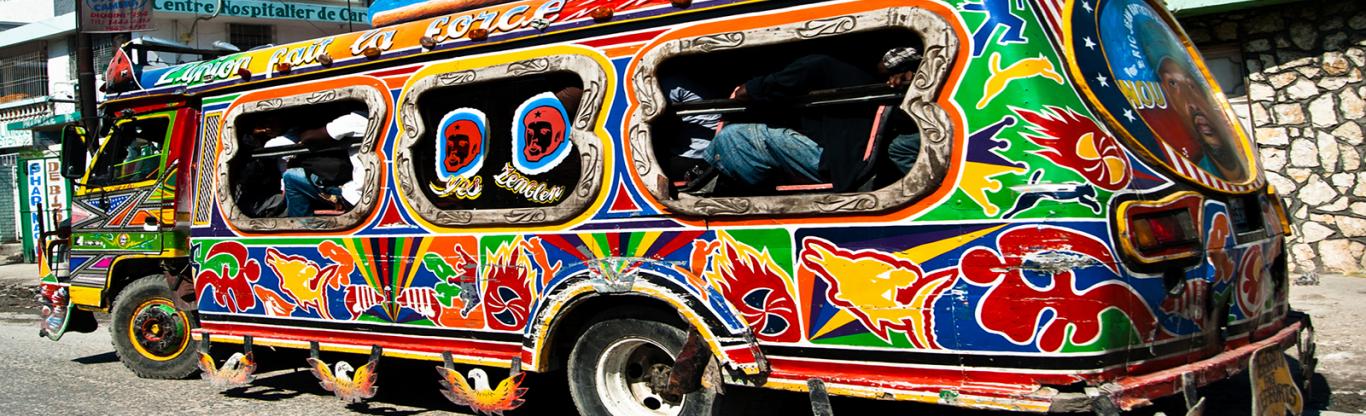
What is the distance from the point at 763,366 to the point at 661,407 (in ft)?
2.50

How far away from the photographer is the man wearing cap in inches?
193

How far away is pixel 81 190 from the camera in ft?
28.5

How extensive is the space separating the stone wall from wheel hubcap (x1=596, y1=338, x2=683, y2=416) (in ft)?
23.1

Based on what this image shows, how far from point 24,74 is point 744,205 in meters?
25.4

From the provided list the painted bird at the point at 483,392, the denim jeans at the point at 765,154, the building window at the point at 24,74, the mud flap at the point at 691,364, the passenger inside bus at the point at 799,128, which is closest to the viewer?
the passenger inside bus at the point at 799,128

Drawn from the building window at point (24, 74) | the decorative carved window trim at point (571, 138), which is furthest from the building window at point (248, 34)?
the decorative carved window trim at point (571, 138)

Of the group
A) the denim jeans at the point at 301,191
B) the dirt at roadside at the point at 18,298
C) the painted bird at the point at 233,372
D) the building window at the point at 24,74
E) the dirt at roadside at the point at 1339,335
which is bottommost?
the dirt at roadside at the point at 1339,335

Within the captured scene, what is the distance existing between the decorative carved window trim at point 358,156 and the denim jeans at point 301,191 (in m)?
0.20

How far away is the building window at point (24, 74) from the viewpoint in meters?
25.2

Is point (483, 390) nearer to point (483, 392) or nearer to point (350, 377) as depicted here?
point (483, 392)

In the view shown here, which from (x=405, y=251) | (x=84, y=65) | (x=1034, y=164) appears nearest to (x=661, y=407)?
(x=405, y=251)

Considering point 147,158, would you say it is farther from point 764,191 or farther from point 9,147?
point 9,147

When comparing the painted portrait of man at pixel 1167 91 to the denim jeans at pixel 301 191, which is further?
the denim jeans at pixel 301 191

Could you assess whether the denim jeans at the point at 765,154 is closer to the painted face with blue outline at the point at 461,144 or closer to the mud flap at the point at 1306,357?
the painted face with blue outline at the point at 461,144
